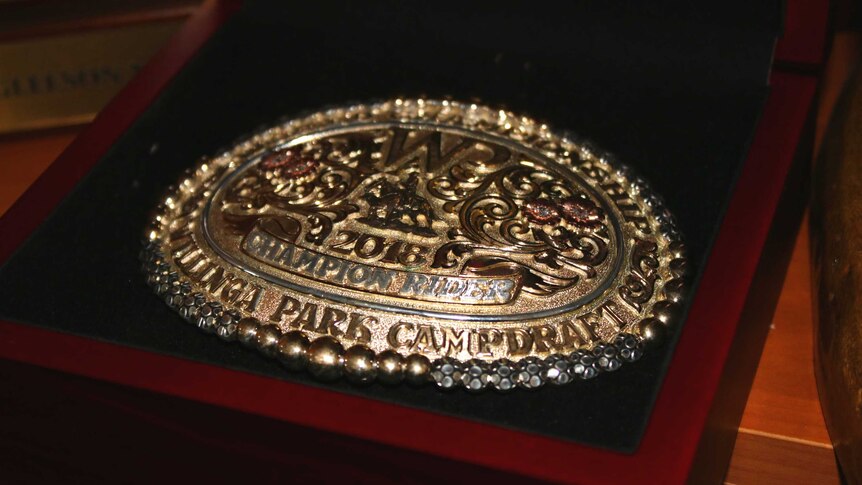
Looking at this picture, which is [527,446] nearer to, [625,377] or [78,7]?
[625,377]

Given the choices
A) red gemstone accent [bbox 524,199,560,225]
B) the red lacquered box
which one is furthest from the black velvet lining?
red gemstone accent [bbox 524,199,560,225]

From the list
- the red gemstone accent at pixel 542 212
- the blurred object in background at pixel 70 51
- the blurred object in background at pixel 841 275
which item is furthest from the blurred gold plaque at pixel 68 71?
the blurred object in background at pixel 841 275

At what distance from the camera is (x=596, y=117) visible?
3.69 ft

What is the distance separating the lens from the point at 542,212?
97cm

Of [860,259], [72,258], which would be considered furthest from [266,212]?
[860,259]

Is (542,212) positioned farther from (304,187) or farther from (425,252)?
(304,187)

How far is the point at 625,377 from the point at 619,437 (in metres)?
0.07

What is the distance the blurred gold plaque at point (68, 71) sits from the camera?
140cm

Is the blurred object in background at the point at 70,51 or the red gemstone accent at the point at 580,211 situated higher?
the blurred object in background at the point at 70,51

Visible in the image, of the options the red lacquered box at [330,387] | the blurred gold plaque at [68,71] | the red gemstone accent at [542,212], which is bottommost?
the red lacquered box at [330,387]

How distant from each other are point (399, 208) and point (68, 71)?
655mm

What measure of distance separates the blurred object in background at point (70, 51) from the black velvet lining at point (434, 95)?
0.67 ft

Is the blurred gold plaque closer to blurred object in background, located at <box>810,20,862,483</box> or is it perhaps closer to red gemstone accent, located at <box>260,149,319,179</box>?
red gemstone accent, located at <box>260,149,319,179</box>

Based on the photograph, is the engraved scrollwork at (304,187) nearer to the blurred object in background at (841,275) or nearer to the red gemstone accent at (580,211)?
the red gemstone accent at (580,211)
